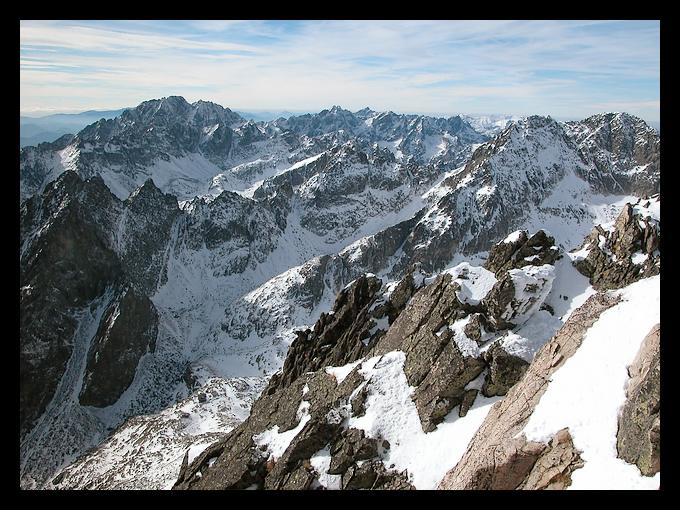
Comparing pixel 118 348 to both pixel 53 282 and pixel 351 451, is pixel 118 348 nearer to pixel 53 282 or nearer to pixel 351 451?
pixel 53 282

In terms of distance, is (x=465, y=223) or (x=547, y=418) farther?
(x=465, y=223)

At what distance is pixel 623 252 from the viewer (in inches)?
1588

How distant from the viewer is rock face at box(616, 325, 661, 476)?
12.4 meters

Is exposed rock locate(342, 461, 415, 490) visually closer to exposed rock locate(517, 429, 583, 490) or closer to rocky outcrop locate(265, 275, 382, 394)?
exposed rock locate(517, 429, 583, 490)

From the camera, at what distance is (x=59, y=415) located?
79.7 metres

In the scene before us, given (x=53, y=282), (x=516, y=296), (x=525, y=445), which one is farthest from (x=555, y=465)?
(x=53, y=282)

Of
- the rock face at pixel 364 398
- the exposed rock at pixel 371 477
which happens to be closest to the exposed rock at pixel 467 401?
the rock face at pixel 364 398

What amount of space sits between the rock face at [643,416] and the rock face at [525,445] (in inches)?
71.5

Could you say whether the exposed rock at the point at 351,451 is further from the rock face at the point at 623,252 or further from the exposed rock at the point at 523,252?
the rock face at the point at 623,252

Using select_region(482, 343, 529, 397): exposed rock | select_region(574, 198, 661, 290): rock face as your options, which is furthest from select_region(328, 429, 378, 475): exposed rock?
select_region(574, 198, 661, 290): rock face

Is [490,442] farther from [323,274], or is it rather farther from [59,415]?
[323,274]

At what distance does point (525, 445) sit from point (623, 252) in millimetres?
31410
